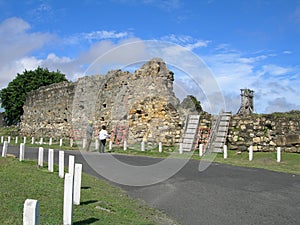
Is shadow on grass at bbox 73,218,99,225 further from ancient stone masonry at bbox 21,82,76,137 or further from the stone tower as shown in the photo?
ancient stone masonry at bbox 21,82,76,137

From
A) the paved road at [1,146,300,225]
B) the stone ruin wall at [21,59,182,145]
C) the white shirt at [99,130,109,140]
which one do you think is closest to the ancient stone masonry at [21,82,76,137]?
the stone ruin wall at [21,59,182,145]

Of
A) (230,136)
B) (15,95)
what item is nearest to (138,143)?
(230,136)

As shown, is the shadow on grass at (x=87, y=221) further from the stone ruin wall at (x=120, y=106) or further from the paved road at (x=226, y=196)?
the stone ruin wall at (x=120, y=106)

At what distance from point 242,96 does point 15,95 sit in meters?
43.8

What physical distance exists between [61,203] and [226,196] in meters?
4.19

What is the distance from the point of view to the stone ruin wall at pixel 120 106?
24.4 metres

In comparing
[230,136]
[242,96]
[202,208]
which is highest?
[242,96]

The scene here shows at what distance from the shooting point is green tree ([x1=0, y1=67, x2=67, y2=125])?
58.8 m

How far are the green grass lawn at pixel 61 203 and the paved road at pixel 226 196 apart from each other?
1.89 feet

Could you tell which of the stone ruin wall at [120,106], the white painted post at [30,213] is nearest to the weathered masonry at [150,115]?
the stone ruin wall at [120,106]

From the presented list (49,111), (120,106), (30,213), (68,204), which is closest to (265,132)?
(120,106)

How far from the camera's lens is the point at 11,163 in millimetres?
13266

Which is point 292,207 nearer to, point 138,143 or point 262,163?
point 262,163

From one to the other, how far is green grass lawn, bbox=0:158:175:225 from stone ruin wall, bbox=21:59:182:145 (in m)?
13.7
